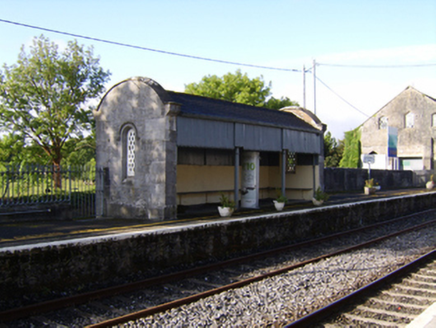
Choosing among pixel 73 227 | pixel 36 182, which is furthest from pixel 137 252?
pixel 36 182

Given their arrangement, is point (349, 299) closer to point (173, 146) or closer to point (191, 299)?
point (191, 299)

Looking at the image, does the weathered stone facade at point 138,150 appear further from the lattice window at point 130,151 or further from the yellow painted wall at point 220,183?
the yellow painted wall at point 220,183

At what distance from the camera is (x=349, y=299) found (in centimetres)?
675

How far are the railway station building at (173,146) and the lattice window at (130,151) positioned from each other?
39 mm

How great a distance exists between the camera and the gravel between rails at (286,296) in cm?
596

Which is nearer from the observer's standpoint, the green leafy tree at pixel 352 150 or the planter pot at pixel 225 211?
the planter pot at pixel 225 211

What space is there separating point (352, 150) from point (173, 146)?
39205 mm

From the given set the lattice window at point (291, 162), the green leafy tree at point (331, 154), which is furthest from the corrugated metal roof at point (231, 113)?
the green leafy tree at point (331, 154)

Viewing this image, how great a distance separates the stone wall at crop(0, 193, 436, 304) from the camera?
6891mm

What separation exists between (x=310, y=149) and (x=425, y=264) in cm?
1190

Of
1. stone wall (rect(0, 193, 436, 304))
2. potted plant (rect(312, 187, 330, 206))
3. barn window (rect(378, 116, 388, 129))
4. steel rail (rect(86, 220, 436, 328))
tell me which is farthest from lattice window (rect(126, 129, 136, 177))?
barn window (rect(378, 116, 388, 129))

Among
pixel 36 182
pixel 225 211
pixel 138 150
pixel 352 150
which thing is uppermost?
pixel 352 150

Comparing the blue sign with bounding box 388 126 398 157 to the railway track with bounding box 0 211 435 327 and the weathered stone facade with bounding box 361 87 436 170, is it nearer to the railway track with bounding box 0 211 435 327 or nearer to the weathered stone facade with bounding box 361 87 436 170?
the weathered stone facade with bounding box 361 87 436 170

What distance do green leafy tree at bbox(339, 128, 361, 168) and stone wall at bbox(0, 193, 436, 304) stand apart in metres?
36.7
